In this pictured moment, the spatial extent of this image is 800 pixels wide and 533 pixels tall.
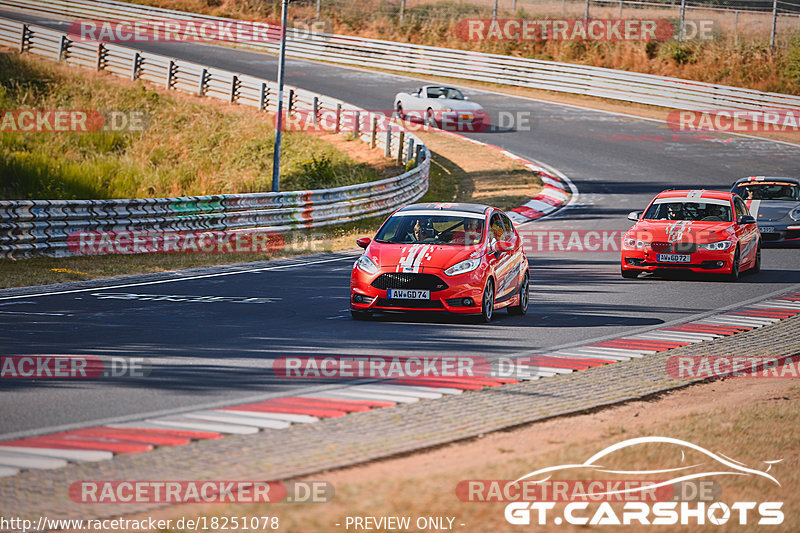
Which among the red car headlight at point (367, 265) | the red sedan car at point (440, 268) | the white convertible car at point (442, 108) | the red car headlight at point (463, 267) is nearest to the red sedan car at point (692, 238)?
the red sedan car at point (440, 268)

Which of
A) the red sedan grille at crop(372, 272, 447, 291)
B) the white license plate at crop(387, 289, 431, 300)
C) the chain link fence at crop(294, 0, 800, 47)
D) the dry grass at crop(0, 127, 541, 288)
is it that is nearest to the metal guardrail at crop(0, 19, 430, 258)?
the dry grass at crop(0, 127, 541, 288)

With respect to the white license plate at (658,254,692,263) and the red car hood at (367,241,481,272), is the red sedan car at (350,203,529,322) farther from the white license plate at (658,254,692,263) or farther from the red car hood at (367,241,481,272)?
the white license plate at (658,254,692,263)

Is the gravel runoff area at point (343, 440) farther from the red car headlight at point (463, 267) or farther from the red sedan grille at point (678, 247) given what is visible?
the red sedan grille at point (678, 247)

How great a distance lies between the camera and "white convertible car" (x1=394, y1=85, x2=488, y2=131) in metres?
38.8

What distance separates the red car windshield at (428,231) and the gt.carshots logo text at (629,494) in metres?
7.10

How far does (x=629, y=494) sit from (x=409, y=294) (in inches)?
279

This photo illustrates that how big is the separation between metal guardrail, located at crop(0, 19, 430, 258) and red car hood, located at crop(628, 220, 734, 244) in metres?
9.00

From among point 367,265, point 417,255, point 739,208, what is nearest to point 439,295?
point 417,255

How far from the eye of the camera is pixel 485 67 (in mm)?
50500

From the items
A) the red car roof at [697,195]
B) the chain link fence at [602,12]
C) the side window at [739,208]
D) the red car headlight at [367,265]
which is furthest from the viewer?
the chain link fence at [602,12]

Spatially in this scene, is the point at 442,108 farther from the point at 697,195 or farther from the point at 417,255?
the point at 417,255

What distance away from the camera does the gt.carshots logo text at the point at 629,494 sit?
19.6ft

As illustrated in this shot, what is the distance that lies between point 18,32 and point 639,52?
29091 mm

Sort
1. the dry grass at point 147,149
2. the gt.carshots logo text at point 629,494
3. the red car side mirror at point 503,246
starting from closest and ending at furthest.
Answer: the gt.carshots logo text at point 629,494 < the red car side mirror at point 503,246 < the dry grass at point 147,149
